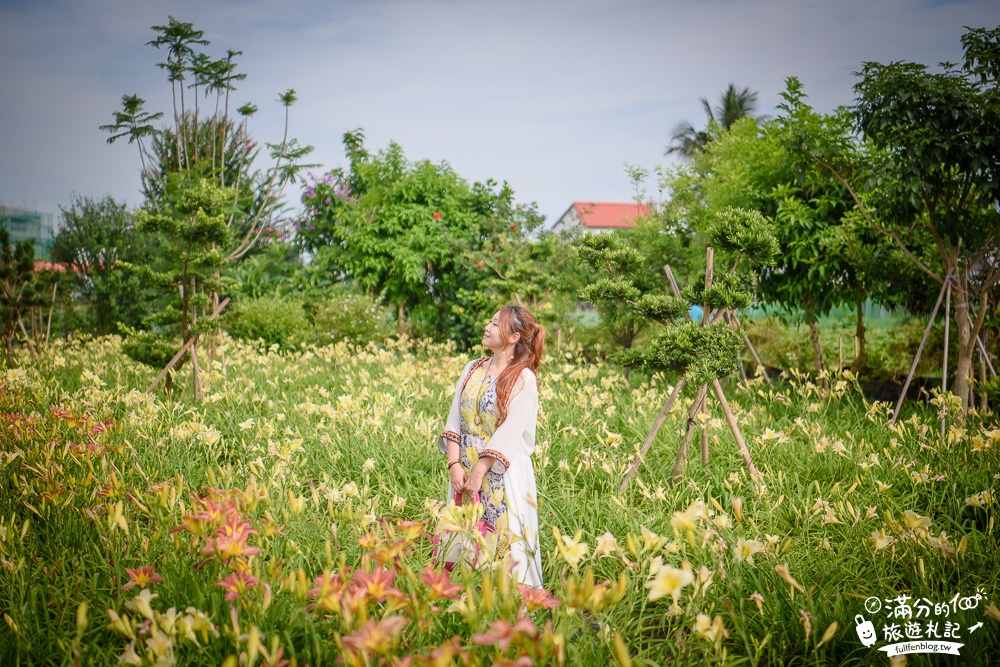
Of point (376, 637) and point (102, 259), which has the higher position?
point (102, 259)

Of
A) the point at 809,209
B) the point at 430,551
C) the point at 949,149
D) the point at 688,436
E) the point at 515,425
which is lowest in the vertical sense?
the point at 430,551

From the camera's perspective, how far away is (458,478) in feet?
8.49

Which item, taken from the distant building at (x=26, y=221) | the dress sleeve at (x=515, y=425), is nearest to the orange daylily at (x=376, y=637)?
the dress sleeve at (x=515, y=425)

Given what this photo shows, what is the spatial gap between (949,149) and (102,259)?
1387 centimetres

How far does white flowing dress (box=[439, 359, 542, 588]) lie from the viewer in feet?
8.11

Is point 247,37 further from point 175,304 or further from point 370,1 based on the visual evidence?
point 175,304

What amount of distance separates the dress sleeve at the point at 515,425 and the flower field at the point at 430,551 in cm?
24

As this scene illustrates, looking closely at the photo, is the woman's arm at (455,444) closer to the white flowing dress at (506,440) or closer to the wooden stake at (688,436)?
the white flowing dress at (506,440)

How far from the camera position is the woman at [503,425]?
2479mm

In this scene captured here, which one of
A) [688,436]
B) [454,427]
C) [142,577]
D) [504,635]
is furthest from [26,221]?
[504,635]

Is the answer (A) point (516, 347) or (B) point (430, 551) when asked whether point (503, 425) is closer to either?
(A) point (516, 347)

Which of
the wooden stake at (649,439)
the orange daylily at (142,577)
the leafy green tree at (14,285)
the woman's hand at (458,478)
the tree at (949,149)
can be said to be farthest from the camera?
the leafy green tree at (14,285)

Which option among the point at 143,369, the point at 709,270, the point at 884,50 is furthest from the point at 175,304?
the point at 884,50

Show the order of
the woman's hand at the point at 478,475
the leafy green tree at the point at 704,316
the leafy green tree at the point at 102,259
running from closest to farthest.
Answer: the woman's hand at the point at 478,475 < the leafy green tree at the point at 704,316 < the leafy green tree at the point at 102,259
